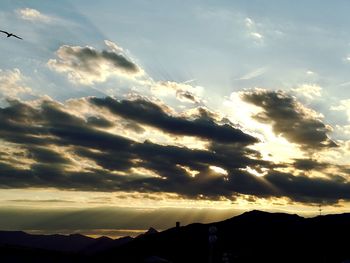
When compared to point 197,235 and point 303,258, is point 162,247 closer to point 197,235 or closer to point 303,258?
point 197,235

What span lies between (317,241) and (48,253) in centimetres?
9768

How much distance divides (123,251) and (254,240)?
42.0 metres

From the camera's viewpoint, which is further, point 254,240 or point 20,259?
point 254,240

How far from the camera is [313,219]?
571ft

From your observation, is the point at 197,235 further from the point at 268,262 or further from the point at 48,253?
the point at 48,253

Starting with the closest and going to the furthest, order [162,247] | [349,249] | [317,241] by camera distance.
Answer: [349,249] → [317,241] → [162,247]

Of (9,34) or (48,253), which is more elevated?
(9,34)

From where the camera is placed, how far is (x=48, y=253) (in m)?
64.8

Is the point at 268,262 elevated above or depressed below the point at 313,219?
below

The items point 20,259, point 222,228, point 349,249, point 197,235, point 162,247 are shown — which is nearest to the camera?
point 20,259

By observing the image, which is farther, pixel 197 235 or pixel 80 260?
pixel 197 235

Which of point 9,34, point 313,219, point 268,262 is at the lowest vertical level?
point 268,262

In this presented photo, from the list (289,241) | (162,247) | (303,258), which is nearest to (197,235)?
(162,247)

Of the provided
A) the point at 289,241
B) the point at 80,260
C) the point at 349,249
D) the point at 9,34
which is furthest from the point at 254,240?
the point at 9,34
